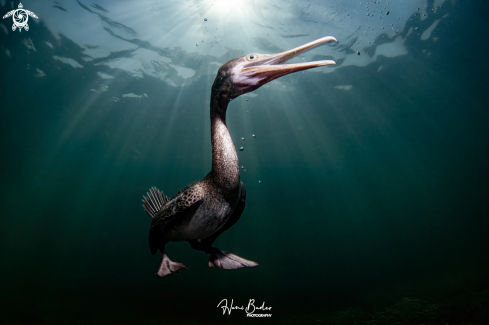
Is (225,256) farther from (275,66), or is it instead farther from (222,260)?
(275,66)

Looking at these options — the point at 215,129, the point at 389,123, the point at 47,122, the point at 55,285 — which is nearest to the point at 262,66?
the point at 215,129

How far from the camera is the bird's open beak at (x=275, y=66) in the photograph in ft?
5.78

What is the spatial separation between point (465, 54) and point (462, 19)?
4.84 meters

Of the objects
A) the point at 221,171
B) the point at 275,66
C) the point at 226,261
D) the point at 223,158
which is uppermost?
the point at 275,66

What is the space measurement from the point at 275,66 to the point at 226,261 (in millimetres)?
2088

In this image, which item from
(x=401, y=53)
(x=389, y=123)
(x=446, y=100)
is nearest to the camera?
(x=401, y=53)

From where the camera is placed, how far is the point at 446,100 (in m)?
21.5

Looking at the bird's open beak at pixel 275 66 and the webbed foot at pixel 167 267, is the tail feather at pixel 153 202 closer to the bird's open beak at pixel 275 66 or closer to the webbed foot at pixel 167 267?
the webbed foot at pixel 167 267

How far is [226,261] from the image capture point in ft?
7.74

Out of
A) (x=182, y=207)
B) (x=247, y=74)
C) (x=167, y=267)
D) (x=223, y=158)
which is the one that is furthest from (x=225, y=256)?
(x=247, y=74)

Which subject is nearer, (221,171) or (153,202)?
(221,171)

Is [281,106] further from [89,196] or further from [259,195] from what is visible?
[89,196]

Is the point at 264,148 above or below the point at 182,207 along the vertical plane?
above

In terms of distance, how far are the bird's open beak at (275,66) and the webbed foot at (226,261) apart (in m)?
1.89
